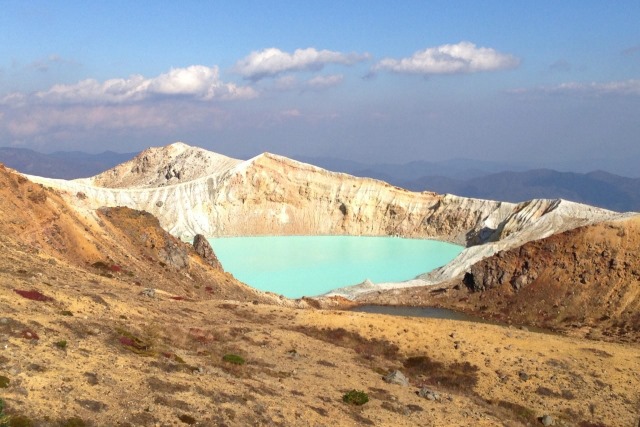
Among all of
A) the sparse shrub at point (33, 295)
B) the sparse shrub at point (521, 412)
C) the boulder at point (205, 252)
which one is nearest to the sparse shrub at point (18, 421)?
the sparse shrub at point (33, 295)

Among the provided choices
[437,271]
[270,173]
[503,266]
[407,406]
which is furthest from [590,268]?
[270,173]

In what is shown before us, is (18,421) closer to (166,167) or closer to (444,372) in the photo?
(444,372)

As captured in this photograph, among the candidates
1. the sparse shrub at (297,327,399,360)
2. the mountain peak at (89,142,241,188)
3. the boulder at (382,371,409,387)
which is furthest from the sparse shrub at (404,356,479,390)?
the mountain peak at (89,142,241,188)

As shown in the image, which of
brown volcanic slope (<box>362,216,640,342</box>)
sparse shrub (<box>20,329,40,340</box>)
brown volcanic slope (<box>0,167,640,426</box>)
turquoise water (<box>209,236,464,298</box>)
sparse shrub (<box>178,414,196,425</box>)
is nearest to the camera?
sparse shrub (<box>178,414,196,425</box>)

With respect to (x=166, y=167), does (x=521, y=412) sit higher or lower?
lower

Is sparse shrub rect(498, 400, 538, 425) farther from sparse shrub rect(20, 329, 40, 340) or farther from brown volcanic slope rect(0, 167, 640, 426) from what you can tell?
sparse shrub rect(20, 329, 40, 340)

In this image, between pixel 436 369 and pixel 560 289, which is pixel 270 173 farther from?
pixel 436 369

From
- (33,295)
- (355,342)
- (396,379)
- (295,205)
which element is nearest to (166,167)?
(295,205)
